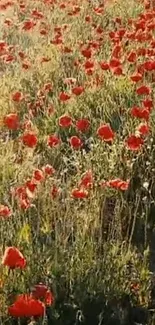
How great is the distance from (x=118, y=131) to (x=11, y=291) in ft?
6.06

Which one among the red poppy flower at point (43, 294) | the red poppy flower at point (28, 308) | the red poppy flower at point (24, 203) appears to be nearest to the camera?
the red poppy flower at point (28, 308)

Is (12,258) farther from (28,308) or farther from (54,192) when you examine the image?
(54,192)

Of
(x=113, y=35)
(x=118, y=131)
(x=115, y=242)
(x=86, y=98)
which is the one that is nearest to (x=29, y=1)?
(x=113, y=35)

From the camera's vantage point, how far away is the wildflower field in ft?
8.70

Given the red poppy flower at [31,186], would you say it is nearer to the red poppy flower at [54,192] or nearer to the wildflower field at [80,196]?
the wildflower field at [80,196]

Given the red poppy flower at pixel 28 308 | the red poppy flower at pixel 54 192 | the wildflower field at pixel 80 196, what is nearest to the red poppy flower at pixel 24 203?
the wildflower field at pixel 80 196

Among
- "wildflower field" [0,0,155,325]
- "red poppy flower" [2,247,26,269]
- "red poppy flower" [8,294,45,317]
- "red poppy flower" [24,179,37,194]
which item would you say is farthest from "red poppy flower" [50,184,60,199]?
"red poppy flower" [8,294,45,317]

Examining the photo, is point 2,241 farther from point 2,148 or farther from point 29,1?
point 29,1

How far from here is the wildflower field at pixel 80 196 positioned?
2652 millimetres

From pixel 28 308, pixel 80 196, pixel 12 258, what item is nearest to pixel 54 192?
pixel 80 196

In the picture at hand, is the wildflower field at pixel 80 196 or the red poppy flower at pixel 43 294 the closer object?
the red poppy flower at pixel 43 294

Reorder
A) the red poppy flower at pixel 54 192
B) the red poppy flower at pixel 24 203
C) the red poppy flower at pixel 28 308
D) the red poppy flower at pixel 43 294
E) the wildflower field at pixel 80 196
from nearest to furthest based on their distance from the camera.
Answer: the red poppy flower at pixel 28 308
the red poppy flower at pixel 43 294
the wildflower field at pixel 80 196
the red poppy flower at pixel 24 203
the red poppy flower at pixel 54 192

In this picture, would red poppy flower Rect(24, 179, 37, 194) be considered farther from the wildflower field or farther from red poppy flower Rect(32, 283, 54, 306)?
red poppy flower Rect(32, 283, 54, 306)

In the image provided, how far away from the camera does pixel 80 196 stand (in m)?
2.98
